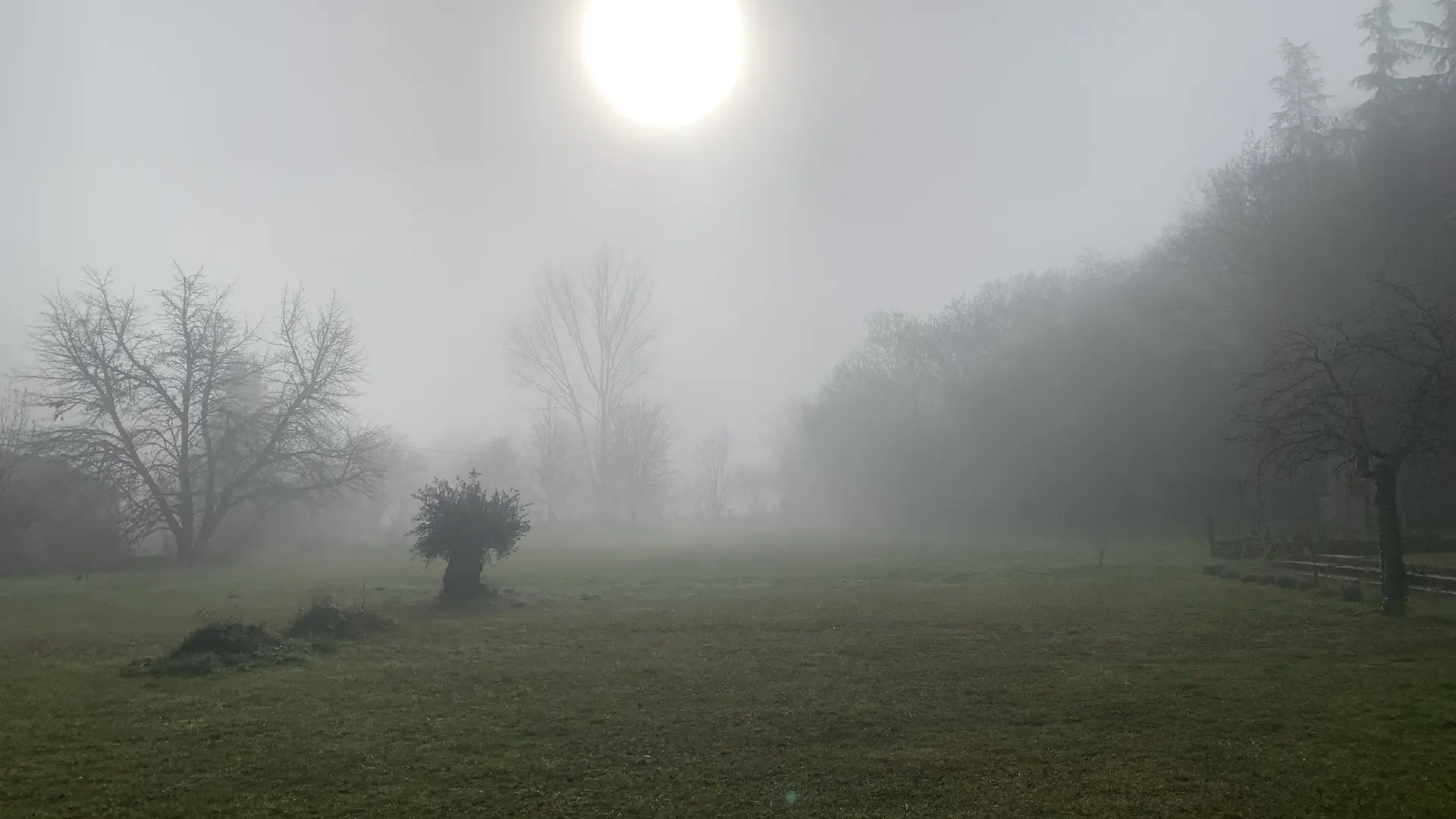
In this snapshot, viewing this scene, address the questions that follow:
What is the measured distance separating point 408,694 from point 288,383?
3346 cm

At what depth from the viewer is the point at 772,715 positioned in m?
9.00

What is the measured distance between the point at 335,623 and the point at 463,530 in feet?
17.7

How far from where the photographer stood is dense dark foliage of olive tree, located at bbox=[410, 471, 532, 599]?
19219mm

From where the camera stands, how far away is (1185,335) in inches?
1517

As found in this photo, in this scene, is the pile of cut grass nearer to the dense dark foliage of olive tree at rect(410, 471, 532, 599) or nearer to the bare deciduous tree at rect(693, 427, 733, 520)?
the dense dark foliage of olive tree at rect(410, 471, 532, 599)

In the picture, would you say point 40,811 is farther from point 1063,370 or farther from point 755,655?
point 1063,370

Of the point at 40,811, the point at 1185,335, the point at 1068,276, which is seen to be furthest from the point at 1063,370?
the point at 40,811

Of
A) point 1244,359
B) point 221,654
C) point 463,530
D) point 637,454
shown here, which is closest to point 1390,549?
point 463,530

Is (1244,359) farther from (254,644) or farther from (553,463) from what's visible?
(553,463)

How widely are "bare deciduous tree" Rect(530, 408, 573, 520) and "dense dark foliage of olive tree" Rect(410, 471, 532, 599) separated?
56.0 meters

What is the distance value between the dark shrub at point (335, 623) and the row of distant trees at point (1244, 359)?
56.4 feet

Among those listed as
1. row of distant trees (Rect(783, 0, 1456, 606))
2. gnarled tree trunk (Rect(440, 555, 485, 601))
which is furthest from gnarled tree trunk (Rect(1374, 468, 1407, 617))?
gnarled tree trunk (Rect(440, 555, 485, 601))

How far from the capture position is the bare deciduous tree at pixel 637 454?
72.3 metres

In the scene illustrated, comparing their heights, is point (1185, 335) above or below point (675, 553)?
above
